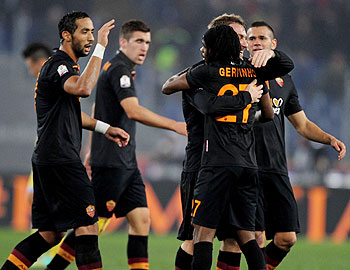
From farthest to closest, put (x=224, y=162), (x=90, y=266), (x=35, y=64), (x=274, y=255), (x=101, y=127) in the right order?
(x=35, y=64) → (x=274, y=255) → (x=101, y=127) → (x=90, y=266) → (x=224, y=162)

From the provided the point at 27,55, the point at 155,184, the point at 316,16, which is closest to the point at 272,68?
the point at 27,55

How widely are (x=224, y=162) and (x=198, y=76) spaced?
0.59 m

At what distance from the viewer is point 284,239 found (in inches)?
215

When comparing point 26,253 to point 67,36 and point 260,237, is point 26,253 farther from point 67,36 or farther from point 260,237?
point 260,237

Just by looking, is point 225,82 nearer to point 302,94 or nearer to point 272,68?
point 272,68

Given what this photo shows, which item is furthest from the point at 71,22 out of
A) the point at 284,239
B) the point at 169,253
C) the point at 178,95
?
the point at 178,95

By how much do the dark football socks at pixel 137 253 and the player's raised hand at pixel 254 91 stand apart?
6.71ft

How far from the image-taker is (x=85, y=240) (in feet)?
15.8

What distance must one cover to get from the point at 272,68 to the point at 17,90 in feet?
32.4

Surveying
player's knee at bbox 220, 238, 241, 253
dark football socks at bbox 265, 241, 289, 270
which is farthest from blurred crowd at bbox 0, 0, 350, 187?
player's knee at bbox 220, 238, 241, 253

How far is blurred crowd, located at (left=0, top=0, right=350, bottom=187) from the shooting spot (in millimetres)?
13578

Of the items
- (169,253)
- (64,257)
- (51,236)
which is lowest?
(169,253)

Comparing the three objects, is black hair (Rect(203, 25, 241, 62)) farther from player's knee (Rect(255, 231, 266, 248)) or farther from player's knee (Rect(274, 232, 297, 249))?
player's knee (Rect(274, 232, 297, 249))

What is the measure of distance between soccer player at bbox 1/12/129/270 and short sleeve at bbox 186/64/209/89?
0.69m
